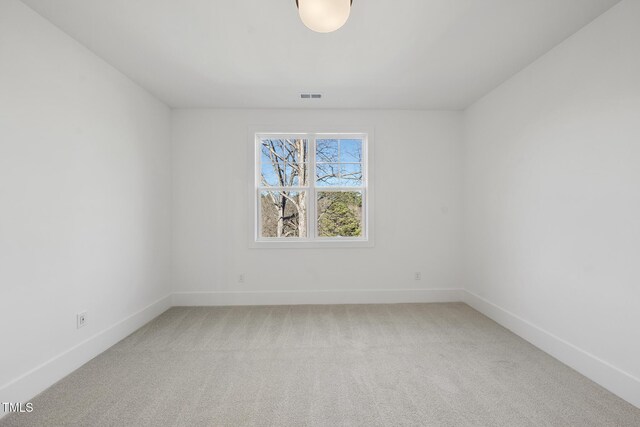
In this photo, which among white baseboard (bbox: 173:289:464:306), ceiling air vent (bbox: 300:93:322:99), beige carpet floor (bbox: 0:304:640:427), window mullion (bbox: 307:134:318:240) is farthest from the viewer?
window mullion (bbox: 307:134:318:240)

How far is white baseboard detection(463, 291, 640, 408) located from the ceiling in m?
2.43

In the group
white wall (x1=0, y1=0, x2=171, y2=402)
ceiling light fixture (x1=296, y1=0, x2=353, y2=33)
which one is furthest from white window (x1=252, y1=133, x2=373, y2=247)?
ceiling light fixture (x1=296, y1=0, x2=353, y2=33)

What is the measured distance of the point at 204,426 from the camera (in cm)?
178

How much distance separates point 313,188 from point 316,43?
6.55 ft

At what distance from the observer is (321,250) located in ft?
13.6

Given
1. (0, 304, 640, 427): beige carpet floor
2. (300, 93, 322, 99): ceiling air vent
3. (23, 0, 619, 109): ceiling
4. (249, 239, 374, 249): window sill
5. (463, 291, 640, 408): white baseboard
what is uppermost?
(300, 93, 322, 99): ceiling air vent

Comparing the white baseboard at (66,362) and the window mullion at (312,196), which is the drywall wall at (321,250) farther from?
the white baseboard at (66,362)

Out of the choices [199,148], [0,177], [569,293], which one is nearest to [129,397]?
[0,177]

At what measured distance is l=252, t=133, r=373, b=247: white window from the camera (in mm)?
4184

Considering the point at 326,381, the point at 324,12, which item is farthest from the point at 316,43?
the point at 326,381

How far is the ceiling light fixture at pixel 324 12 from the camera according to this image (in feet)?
5.12

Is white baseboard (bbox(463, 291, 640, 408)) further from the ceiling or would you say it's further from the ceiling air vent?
the ceiling air vent

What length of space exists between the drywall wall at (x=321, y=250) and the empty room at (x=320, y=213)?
1.1 inches

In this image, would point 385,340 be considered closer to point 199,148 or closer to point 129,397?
point 129,397
